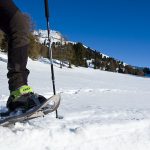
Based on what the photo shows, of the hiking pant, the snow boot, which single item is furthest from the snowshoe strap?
the hiking pant

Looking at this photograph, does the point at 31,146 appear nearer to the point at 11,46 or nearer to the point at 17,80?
the point at 17,80

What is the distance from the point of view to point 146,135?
4.13 meters

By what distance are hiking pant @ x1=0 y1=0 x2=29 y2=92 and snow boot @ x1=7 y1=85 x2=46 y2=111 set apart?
7 centimetres

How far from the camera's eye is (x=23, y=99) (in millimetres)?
3762

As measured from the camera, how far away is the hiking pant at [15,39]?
378cm

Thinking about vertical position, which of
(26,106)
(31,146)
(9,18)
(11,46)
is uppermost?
(9,18)

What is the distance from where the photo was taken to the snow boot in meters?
3.73

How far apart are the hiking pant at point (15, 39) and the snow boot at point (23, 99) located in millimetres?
72

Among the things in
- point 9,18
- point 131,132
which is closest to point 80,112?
point 131,132

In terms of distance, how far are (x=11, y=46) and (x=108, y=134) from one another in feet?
4.74

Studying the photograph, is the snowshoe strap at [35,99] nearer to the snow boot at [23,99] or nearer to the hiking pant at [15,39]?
the snow boot at [23,99]

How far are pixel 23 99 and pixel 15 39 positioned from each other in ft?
2.19

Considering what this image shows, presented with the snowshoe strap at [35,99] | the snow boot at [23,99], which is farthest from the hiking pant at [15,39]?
the snowshoe strap at [35,99]

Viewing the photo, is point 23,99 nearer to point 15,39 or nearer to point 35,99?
point 35,99
